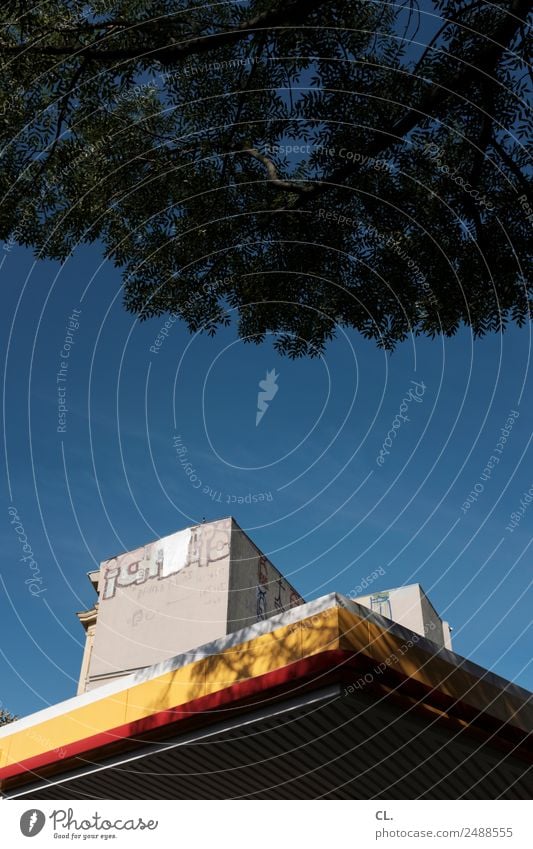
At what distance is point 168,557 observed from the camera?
3138 cm

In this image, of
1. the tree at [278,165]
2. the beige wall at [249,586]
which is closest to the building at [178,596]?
the beige wall at [249,586]

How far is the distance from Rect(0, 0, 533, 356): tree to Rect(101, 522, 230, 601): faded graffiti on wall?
2135 cm

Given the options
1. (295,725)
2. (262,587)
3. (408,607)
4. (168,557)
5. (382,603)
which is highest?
(168,557)

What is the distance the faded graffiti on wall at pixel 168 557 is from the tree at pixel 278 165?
21.4 meters

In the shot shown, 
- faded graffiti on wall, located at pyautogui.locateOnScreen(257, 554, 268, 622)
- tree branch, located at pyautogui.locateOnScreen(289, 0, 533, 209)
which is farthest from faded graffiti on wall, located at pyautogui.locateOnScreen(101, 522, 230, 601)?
tree branch, located at pyautogui.locateOnScreen(289, 0, 533, 209)

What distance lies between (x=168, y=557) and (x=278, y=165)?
83.1 feet

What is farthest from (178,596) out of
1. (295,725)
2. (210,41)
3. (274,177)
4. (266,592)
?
(210,41)

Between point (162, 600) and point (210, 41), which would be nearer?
point (210, 41)

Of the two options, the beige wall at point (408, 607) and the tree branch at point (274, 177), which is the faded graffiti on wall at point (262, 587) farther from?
the tree branch at point (274, 177)

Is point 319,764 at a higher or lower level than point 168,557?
lower

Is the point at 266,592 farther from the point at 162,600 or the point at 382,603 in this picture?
the point at 382,603

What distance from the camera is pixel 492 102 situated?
6.68 metres

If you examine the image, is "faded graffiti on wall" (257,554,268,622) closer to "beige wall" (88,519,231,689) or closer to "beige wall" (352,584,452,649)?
"beige wall" (88,519,231,689)

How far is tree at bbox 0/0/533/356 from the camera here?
665 cm
